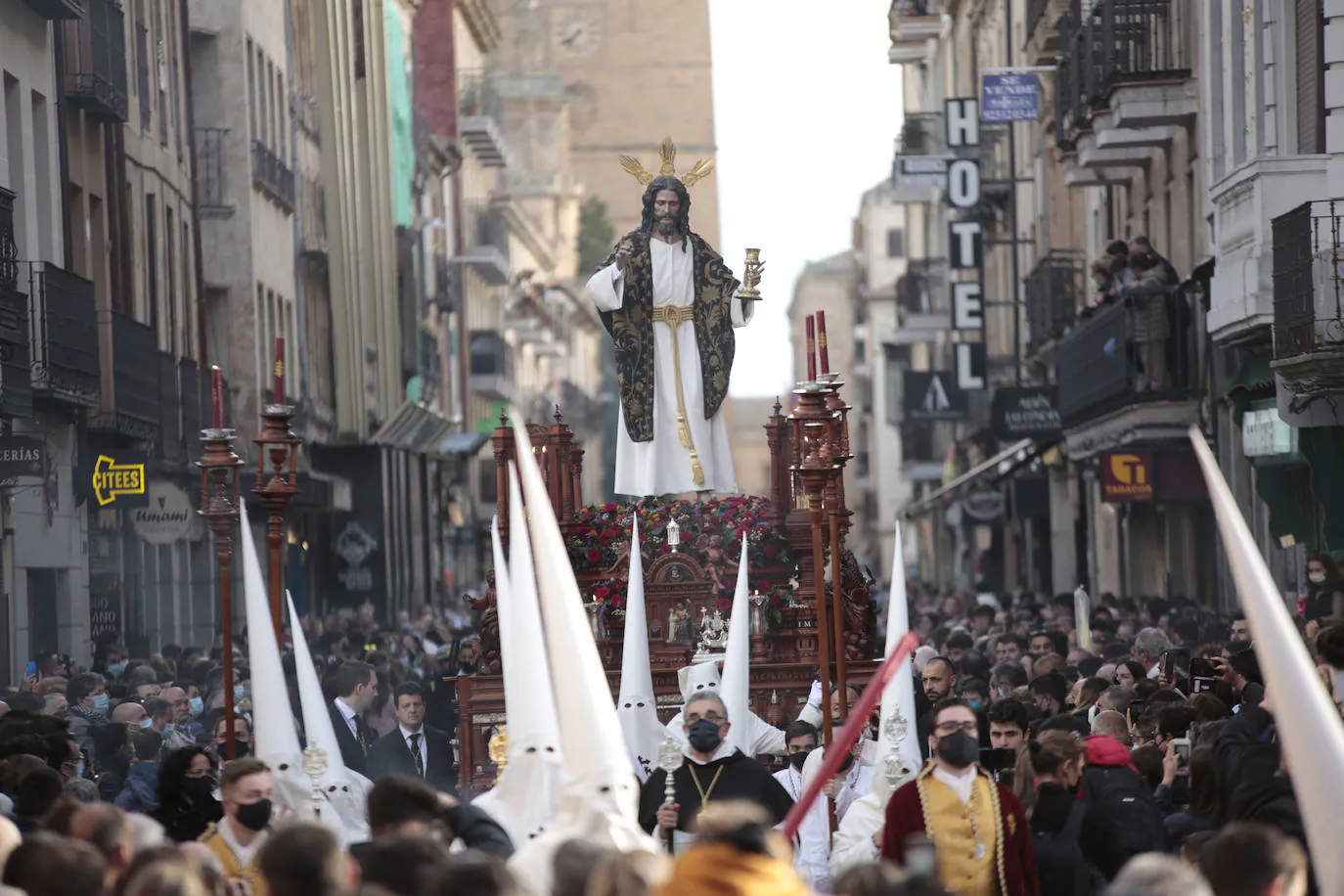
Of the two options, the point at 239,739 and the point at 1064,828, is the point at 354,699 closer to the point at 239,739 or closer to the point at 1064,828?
the point at 239,739

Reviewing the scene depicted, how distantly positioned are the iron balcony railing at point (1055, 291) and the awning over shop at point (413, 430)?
1045 cm

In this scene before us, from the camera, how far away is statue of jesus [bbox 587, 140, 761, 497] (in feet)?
54.3

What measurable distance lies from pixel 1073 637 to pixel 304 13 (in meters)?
22.1

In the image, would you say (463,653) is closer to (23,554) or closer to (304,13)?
(23,554)

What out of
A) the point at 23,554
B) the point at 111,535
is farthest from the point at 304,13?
the point at 23,554

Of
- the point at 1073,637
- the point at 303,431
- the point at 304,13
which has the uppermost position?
the point at 304,13

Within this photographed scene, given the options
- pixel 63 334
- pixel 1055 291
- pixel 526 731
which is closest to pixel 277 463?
pixel 526 731

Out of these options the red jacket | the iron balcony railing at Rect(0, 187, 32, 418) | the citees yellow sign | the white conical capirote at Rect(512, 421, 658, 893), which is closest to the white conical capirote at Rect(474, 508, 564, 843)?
the white conical capirote at Rect(512, 421, 658, 893)

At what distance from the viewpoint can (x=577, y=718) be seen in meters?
8.73

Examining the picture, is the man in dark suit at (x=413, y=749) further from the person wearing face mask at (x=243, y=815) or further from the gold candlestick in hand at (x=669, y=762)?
the person wearing face mask at (x=243, y=815)

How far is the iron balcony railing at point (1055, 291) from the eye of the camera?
3612 centimetres

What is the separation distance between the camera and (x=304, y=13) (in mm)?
41344

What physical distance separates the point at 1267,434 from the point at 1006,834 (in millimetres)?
13587

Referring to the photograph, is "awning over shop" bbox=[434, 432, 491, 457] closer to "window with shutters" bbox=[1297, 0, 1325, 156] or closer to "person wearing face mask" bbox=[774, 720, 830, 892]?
"window with shutters" bbox=[1297, 0, 1325, 156]
